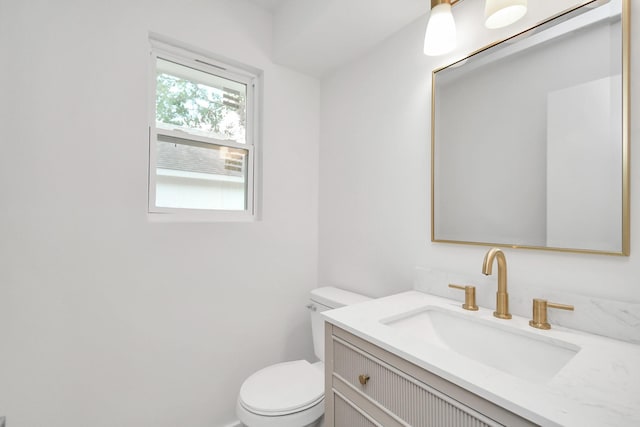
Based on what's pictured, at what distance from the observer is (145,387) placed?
1.42 metres

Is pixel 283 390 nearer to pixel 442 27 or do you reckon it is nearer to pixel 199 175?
pixel 199 175

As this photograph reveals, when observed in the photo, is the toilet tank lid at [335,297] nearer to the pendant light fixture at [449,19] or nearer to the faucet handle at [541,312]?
A: the faucet handle at [541,312]

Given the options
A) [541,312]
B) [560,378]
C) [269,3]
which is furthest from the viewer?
[269,3]

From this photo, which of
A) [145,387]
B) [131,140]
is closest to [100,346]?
[145,387]

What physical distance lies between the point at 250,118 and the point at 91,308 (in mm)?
1315

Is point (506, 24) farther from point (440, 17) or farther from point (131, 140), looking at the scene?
point (131, 140)

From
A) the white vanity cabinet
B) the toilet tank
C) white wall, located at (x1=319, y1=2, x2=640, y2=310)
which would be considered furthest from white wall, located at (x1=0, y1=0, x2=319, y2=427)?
the white vanity cabinet

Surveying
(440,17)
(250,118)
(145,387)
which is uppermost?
(440,17)

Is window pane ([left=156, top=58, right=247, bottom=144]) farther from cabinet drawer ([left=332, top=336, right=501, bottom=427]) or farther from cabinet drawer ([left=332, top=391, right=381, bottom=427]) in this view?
cabinet drawer ([left=332, top=391, right=381, bottom=427])

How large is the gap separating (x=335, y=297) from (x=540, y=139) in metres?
1.20

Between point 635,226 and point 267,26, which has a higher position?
point 267,26

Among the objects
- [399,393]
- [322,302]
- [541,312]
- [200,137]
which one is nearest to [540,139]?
[541,312]

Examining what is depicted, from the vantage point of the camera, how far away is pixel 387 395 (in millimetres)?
834

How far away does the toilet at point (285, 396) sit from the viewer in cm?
119
